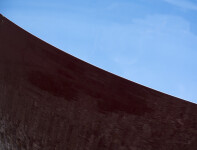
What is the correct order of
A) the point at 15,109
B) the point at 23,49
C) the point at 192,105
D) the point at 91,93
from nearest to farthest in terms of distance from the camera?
the point at 192,105
the point at 91,93
the point at 23,49
the point at 15,109

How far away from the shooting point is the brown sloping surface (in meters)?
0.87

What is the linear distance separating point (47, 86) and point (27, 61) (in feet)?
0.51

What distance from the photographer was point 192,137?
864 millimetres

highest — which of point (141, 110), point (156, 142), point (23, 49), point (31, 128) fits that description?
point (23, 49)

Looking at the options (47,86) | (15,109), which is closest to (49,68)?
(47,86)

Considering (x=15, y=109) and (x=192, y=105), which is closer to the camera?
(x=192, y=105)

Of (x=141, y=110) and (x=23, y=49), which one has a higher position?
(x=23, y=49)

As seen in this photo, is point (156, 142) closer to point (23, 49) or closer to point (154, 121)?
point (154, 121)

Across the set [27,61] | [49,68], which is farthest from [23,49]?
[49,68]

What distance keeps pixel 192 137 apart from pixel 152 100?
0.72 feet

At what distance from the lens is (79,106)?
944mm

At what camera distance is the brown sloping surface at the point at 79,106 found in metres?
0.87

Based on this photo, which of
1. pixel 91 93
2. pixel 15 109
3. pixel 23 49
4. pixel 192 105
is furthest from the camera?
pixel 15 109

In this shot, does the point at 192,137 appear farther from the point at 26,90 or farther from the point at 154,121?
the point at 26,90
